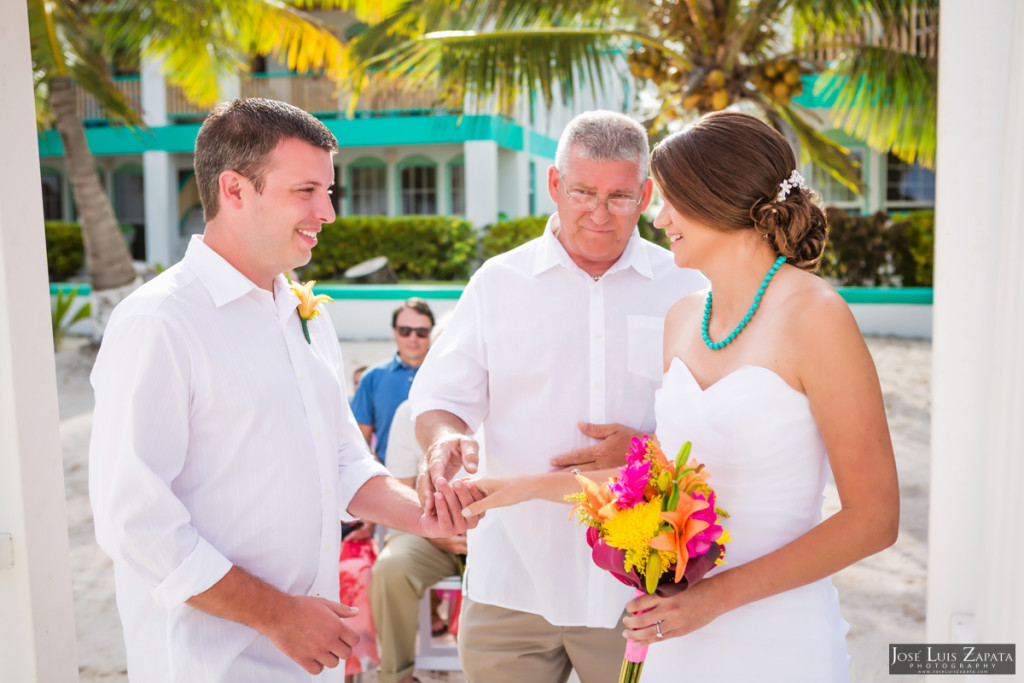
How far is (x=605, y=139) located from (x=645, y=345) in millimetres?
705

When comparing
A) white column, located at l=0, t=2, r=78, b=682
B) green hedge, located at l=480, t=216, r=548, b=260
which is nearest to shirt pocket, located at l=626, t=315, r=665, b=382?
white column, located at l=0, t=2, r=78, b=682

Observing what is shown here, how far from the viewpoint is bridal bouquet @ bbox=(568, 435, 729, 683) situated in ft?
6.44

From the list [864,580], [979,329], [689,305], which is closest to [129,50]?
[864,580]

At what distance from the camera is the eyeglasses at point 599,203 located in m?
2.85

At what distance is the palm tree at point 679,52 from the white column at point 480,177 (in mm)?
12129

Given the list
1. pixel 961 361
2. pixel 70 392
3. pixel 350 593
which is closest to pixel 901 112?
pixel 350 593

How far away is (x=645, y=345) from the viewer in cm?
295

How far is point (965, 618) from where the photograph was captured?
2010 mm

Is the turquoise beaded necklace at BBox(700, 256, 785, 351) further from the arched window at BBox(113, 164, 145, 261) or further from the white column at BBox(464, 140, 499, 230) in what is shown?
the arched window at BBox(113, 164, 145, 261)

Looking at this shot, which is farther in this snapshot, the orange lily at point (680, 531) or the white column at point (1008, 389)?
the orange lily at point (680, 531)

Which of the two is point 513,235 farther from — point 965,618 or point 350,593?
point 965,618

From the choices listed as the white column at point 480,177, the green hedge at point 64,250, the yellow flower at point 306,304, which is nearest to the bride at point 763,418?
the yellow flower at point 306,304

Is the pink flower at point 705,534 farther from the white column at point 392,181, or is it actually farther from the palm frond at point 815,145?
the white column at point 392,181

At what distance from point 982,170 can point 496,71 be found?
6501 mm
